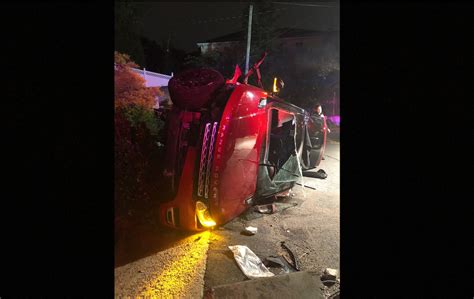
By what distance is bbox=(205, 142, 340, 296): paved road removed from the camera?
321 cm

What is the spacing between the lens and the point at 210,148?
332 centimetres

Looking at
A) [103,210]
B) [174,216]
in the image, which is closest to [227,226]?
[174,216]

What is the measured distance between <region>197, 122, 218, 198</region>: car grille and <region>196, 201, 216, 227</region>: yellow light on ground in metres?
0.15

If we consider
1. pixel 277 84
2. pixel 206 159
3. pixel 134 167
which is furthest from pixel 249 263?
pixel 277 84

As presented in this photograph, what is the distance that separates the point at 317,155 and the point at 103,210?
778 cm

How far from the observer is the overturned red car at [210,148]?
10.9 feet

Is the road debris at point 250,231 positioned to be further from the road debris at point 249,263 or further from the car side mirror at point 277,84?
the car side mirror at point 277,84

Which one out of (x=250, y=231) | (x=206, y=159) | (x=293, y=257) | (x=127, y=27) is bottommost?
(x=293, y=257)

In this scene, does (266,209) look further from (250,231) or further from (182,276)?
(182,276)

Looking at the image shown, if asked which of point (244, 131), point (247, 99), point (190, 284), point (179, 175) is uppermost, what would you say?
point (247, 99)

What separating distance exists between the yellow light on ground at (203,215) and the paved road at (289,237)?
30 centimetres

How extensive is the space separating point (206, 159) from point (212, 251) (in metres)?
1.12

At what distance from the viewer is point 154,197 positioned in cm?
446
